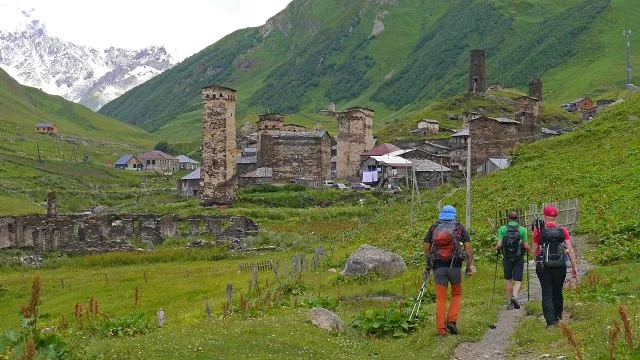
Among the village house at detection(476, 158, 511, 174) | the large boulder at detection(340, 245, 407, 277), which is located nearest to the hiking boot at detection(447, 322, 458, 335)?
the large boulder at detection(340, 245, 407, 277)

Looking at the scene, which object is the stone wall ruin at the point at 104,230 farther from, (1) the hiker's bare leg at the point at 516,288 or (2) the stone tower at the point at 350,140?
(2) the stone tower at the point at 350,140

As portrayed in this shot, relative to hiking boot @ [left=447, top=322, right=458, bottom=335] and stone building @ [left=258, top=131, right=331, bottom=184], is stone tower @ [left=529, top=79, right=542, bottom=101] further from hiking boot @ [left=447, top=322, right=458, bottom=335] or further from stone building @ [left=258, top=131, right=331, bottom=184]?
hiking boot @ [left=447, top=322, right=458, bottom=335]

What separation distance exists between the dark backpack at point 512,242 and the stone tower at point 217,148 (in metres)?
65.6

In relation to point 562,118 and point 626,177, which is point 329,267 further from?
point 562,118

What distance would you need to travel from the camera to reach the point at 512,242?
18.0 metres

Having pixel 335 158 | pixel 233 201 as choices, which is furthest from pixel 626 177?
pixel 335 158

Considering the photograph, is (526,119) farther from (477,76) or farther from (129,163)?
(129,163)

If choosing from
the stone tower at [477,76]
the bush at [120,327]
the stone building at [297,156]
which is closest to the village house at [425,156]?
the stone building at [297,156]

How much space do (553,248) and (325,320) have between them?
5.31 m

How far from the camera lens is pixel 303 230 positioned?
62969 mm

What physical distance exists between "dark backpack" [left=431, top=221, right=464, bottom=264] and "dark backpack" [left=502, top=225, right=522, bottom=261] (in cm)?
331

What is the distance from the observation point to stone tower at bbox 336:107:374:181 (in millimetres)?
105250

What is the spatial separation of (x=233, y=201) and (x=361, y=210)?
56.8ft

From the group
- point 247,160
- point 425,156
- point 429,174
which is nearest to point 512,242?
point 429,174
